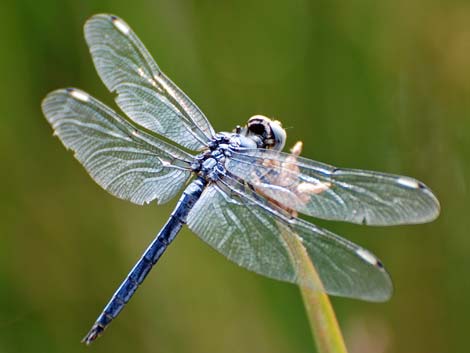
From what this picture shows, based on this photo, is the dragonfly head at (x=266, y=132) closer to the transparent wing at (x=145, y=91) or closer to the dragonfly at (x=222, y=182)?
the dragonfly at (x=222, y=182)

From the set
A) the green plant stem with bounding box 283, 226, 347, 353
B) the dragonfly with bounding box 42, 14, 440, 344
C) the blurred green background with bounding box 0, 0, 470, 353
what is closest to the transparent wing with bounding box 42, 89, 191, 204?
the dragonfly with bounding box 42, 14, 440, 344

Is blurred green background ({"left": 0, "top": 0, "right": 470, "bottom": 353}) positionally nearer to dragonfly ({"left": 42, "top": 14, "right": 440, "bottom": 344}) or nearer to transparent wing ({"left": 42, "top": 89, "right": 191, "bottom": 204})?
dragonfly ({"left": 42, "top": 14, "right": 440, "bottom": 344})

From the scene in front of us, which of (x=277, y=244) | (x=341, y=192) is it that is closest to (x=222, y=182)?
(x=277, y=244)

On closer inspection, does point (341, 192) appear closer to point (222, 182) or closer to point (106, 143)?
point (222, 182)

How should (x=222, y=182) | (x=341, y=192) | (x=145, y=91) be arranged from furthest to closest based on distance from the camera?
(x=145, y=91)
(x=222, y=182)
(x=341, y=192)

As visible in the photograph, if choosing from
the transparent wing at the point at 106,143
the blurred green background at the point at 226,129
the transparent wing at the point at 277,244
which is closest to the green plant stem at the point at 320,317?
the transparent wing at the point at 277,244

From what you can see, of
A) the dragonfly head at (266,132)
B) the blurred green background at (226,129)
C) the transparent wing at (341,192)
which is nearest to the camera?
the transparent wing at (341,192)
